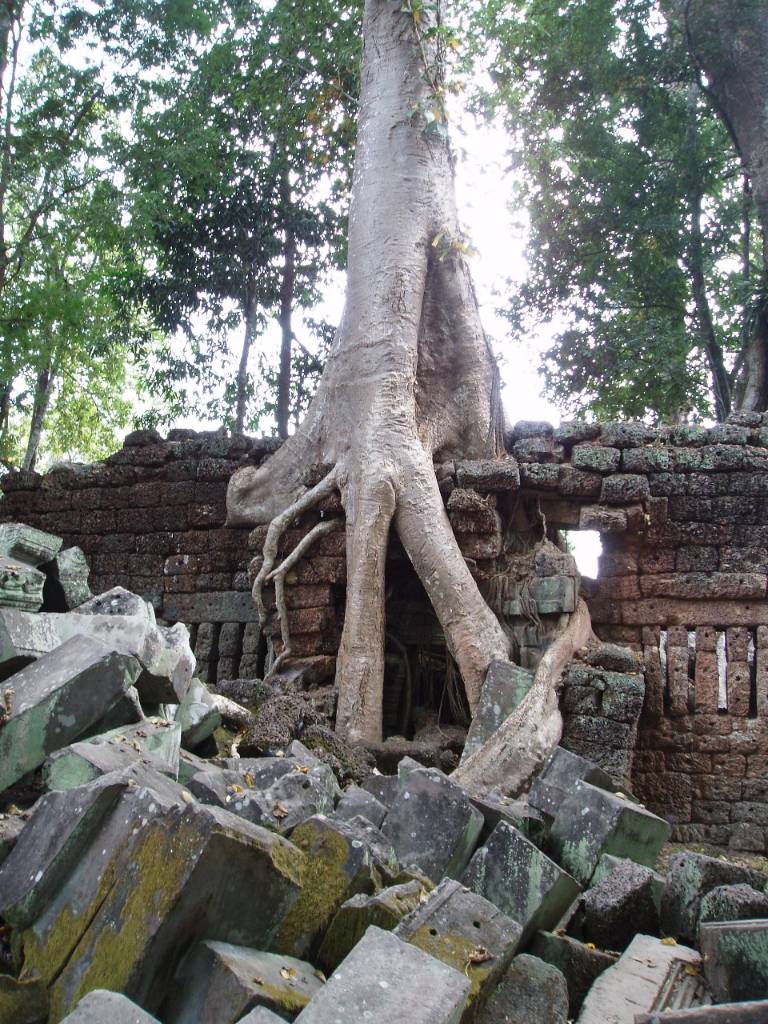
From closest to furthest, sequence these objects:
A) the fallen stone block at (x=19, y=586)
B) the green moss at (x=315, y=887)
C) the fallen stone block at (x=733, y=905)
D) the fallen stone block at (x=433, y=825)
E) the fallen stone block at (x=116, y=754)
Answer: the green moss at (x=315, y=887), the fallen stone block at (x=733, y=905), the fallen stone block at (x=116, y=754), the fallen stone block at (x=433, y=825), the fallen stone block at (x=19, y=586)

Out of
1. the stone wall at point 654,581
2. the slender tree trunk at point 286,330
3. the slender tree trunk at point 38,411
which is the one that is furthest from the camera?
the slender tree trunk at point 38,411

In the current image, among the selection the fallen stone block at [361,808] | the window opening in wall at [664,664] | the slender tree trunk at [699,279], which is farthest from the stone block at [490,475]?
the slender tree trunk at [699,279]

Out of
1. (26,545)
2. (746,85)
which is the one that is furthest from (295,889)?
(746,85)

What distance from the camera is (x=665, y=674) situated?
6.07m

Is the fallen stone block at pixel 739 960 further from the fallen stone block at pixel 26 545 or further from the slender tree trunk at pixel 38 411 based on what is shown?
the slender tree trunk at pixel 38 411

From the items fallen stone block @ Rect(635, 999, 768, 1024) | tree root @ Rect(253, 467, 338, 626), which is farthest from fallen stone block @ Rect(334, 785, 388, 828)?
tree root @ Rect(253, 467, 338, 626)

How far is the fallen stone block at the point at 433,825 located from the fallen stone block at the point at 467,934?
0.62m

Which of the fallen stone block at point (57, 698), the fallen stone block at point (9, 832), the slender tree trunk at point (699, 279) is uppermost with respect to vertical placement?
the slender tree trunk at point (699, 279)

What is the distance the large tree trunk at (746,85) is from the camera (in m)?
9.59

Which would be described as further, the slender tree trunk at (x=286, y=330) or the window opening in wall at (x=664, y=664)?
the slender tree trunk at (x=286, y=330)

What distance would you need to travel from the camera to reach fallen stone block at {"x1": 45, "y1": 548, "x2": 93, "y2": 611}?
500 centimetres

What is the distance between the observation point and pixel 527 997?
7.46 ft

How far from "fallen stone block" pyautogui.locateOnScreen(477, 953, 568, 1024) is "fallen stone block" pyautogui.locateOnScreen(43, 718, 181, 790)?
1104 millimetres

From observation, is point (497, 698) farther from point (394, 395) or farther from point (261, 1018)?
point (261, 1018)
